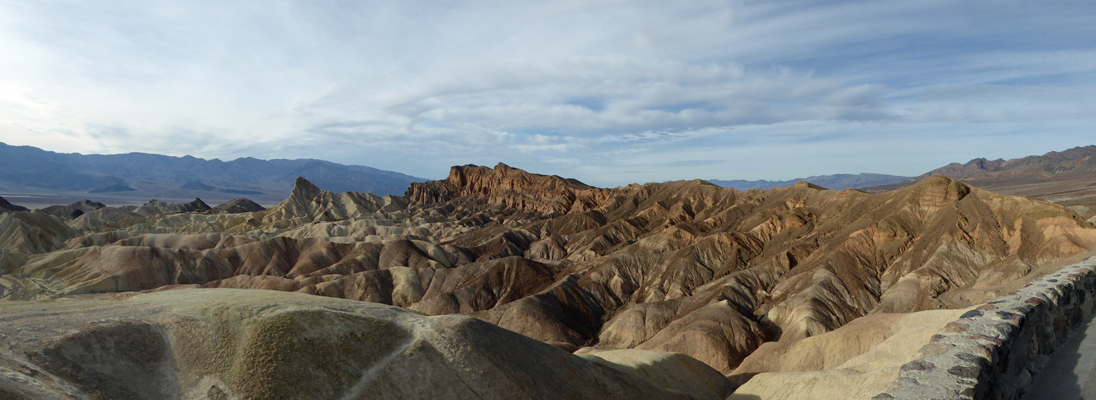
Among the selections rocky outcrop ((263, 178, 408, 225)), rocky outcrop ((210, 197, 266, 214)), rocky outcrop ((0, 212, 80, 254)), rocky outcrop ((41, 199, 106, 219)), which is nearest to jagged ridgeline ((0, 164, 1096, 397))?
rocky outcrop ((0, 212, 80, 254))

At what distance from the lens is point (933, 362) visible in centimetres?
1309

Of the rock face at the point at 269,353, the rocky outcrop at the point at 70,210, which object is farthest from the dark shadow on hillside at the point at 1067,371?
the rocky outcrop at the point at 70,210

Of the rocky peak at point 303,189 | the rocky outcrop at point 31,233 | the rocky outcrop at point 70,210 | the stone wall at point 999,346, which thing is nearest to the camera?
the stone wall at point 999,346

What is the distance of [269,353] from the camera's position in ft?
54.4

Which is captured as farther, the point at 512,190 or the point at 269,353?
the point at 512,190

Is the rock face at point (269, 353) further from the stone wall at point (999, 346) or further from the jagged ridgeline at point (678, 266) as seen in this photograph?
the jagged ridgeline at point (678, 266)

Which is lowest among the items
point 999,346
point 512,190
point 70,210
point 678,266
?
point 678,266

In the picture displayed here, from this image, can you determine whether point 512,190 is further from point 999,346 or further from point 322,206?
point 999,346

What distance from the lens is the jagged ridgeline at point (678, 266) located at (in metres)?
48.0

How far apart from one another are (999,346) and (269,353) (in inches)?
791

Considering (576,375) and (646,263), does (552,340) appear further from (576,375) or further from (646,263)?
(576,375)

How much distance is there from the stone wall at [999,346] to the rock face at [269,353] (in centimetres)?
1055

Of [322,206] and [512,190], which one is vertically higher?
[512,190]

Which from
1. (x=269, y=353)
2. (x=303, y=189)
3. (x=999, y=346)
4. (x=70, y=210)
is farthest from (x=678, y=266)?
(x=70, y=210)
